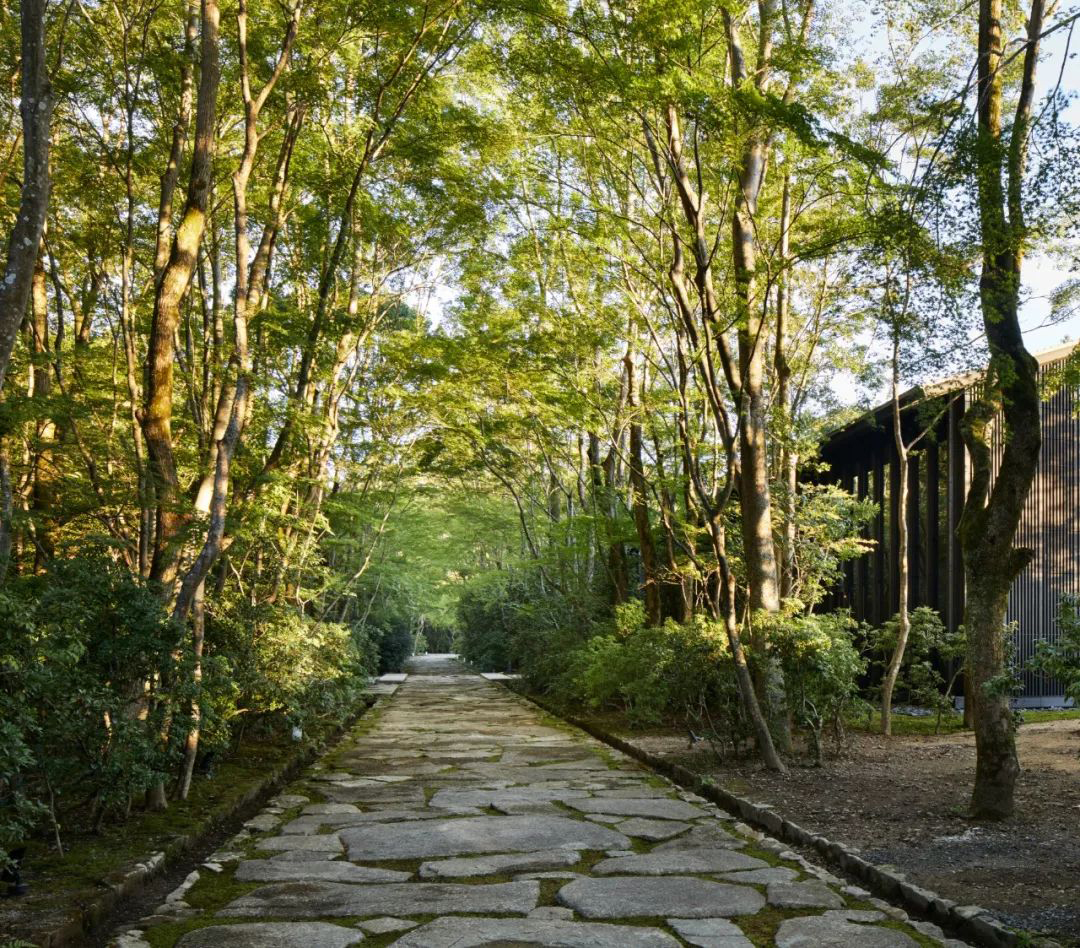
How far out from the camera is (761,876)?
5.48 m

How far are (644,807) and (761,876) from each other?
2.30m

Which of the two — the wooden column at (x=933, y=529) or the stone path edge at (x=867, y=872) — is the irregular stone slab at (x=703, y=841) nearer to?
the stone path edge at (x=867, y=872)

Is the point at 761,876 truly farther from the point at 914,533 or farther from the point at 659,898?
the point at 914,533

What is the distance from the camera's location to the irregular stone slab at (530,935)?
420cm

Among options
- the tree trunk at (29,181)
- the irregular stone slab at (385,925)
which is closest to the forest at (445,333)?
the tree trunk at (29,181)

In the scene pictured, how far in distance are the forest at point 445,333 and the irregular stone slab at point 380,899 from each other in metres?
1.17

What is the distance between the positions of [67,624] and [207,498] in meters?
2.87

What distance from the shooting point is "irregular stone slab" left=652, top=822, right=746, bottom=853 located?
625cm

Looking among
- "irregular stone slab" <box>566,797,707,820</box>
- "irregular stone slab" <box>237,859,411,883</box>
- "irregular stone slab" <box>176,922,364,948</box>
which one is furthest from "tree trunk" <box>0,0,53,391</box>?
"irregular stone slab" <box>566,797,707,820</box>

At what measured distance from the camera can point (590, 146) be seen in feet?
42.8

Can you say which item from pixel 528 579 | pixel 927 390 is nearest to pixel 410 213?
pixel 927 390

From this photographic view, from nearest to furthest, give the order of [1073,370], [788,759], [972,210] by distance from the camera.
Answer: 1. [972,210]
2. [1073,370]
3. [788,759]

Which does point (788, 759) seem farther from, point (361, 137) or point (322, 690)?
point (361, 137)

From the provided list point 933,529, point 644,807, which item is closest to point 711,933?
point 644,807
